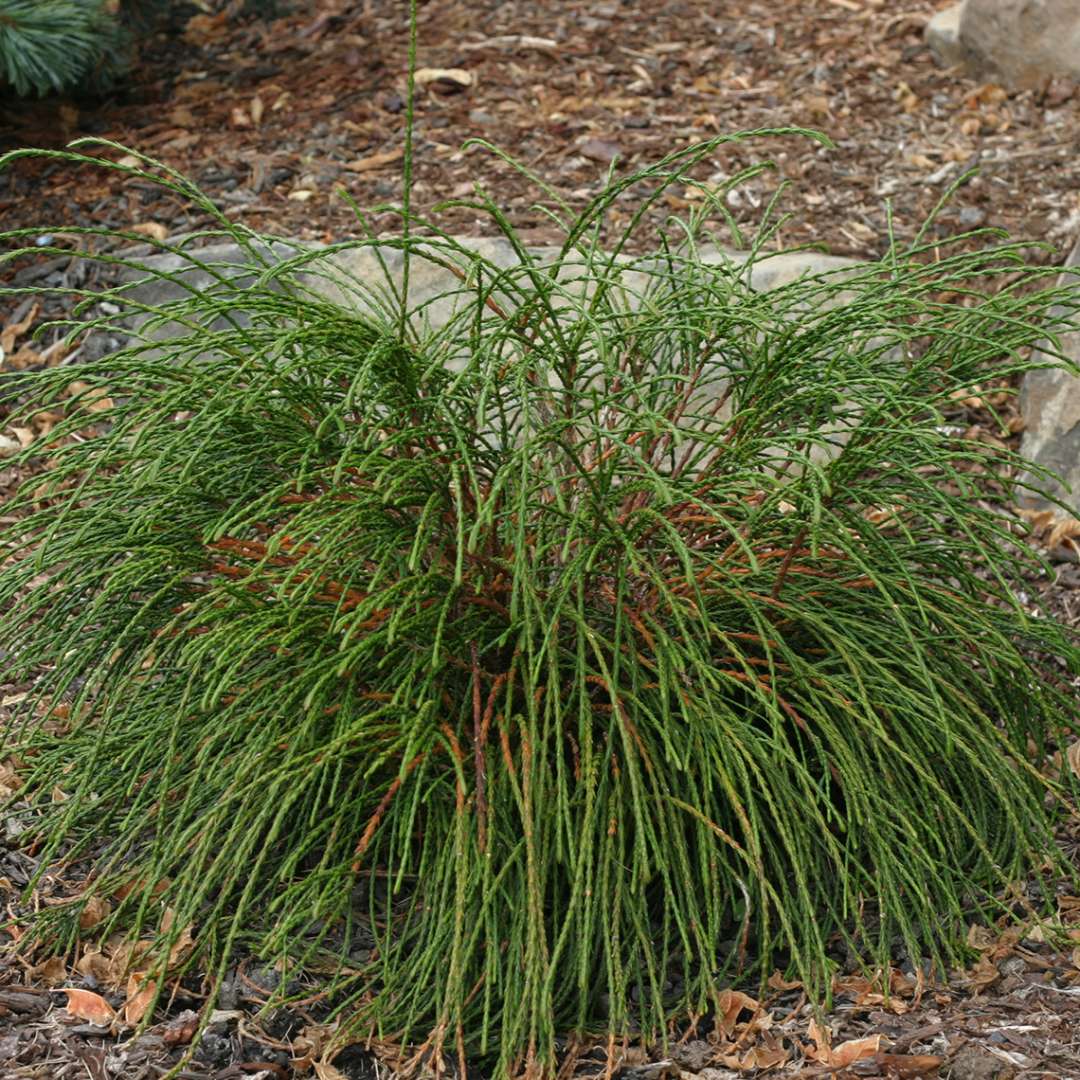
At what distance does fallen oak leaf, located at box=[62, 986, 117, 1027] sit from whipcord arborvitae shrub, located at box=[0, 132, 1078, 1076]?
0.14 meters

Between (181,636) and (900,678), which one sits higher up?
(900,678)

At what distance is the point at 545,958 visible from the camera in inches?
93.0

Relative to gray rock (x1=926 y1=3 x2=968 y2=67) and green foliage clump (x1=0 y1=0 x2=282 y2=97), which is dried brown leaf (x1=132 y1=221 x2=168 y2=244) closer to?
green foliage clump (x1=0 y1=0 x2=282 y2=97)

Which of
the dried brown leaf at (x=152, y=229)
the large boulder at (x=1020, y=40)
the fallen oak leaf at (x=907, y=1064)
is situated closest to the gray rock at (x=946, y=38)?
the large boulder at (x=1020, y=40)

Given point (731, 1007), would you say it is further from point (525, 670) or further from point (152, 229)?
point (152, 229)

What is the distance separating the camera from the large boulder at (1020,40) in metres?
5.34

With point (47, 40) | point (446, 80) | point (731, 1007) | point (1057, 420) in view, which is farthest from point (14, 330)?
point (731, 1007)

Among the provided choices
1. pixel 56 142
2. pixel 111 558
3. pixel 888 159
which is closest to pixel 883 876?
pixel 111 558

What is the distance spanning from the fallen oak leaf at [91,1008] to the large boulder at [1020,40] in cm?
442

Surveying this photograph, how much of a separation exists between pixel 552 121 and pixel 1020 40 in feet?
5.43

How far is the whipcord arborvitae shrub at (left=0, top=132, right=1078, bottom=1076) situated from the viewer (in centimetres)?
247

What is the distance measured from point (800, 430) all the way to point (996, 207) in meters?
1.83

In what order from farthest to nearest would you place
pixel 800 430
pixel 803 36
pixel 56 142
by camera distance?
pixel 803 36 → pixel 56 142 → pixel 800 430

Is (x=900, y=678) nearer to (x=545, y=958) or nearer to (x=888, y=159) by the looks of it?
(x=545, y=958)
